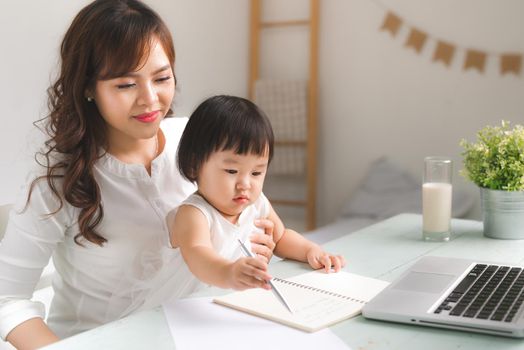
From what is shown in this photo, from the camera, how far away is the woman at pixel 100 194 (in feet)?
4.21

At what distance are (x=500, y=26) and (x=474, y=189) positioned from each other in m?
0.85

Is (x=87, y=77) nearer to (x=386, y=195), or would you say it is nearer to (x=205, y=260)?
(x=205, y=260)

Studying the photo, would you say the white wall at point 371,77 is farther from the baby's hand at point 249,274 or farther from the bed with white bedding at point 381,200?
the baby's hand at point 249,274

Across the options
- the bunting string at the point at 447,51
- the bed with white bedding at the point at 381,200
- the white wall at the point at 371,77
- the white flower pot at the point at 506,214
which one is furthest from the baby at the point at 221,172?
the bunting string at the point at 447,51

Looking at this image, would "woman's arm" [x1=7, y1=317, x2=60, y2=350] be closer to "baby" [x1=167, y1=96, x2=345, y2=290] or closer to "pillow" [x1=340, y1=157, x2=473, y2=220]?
"baby" [x1=167, y1=96, x2=345, y2=290]

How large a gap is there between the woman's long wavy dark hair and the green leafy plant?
821mm

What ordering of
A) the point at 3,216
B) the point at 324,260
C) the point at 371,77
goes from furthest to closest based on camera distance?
the point at 371,77 < the point at 3,216 < the point at 324,260

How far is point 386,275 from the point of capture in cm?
128

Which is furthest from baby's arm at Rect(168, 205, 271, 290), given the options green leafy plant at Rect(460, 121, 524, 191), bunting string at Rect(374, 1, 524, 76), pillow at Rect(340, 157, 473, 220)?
bunting string at Rect(374, 1, 524, 76)

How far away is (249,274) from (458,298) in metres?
0.37

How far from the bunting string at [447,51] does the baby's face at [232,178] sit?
232cm

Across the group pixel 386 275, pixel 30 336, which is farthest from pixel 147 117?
pixel 386 275

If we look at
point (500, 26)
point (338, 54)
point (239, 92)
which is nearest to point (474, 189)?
point (500, 26)

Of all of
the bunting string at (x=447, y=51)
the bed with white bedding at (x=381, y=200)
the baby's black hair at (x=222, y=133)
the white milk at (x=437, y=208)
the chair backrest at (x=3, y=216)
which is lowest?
the bed with white bedding at (x=381, y=200)
